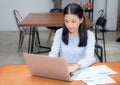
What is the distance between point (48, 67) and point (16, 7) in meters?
5.25

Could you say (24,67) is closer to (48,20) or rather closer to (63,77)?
(63,77)

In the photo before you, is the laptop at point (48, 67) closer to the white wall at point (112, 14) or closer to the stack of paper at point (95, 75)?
the stack of paper at point (95, 75)

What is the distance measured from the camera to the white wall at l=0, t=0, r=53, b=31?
21.2ft

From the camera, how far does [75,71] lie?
1668mm

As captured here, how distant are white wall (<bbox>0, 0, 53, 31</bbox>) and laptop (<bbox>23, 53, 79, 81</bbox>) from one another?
16.7ft

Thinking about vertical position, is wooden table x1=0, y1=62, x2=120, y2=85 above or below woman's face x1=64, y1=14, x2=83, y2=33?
below

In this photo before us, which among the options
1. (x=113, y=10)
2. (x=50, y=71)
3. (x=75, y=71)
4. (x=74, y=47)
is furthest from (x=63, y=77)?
(x=113, y=10)

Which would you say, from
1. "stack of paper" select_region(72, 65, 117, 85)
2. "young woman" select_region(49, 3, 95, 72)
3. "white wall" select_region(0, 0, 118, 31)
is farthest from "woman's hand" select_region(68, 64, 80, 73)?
"white wall" select_region(0, 0, 118, 31)

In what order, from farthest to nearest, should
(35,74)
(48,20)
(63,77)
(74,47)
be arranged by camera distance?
(48,20) → (74,47) → (35,74) → (63,77)

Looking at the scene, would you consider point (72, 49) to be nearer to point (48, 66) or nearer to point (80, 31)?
point (80, 31)

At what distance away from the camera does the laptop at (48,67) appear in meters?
1.42

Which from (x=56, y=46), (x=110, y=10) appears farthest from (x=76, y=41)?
(x=110, y=10)

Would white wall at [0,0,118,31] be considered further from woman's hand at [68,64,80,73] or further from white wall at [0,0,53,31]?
woman's hand at [68,64,80,73]

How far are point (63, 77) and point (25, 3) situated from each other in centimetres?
525
